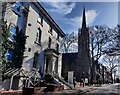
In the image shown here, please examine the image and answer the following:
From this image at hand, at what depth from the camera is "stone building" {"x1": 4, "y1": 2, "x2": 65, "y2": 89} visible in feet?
45.4

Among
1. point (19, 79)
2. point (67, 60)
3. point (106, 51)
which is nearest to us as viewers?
point (19, 79)

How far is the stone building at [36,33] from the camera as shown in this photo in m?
13.9

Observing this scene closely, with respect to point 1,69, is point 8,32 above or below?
above

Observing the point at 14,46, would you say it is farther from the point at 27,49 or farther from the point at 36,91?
the point at 36,91

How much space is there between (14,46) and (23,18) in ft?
10.6

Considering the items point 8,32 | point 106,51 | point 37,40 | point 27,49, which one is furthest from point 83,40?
point 8,32

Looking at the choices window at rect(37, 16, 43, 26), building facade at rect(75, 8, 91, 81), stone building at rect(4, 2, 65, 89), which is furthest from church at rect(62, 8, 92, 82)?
window at rect(37, 16, 43, 26)

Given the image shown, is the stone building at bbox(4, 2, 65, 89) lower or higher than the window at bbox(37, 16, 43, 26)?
lower

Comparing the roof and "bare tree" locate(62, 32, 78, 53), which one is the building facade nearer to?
"bare tree" locate(62, 32, 78, 53)

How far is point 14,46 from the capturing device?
12922 millimetres

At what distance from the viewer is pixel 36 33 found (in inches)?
662

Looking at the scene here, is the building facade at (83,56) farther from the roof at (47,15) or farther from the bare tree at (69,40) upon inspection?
the roof at (47,15)

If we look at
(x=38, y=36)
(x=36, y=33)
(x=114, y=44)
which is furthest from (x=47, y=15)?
(x=114, y=44)

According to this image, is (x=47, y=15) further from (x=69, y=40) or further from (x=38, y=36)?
(x=69, y=40)
